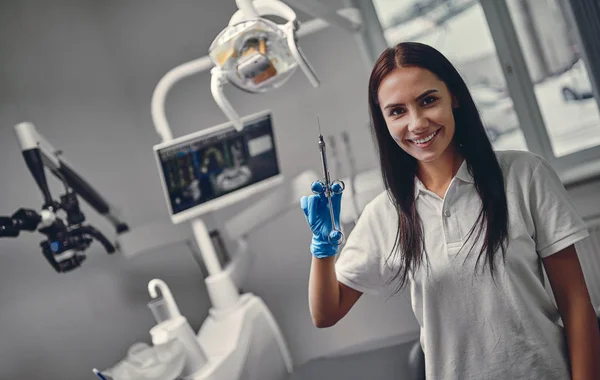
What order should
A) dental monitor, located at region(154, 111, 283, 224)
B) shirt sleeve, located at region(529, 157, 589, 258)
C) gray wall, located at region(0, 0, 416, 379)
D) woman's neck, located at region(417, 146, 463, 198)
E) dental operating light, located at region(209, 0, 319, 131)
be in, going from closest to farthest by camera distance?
1. shirt sleeve, located at region(529, 157, 589, 258)
2. woman's neck, located at region(417, 146, 463, 198)
3. dental operating light, located at region(209, 0, 319, 131)
4. dental monitor, located at region(154, 111, 283, 224)
5. gray wall, located at region(0, 0, 416, 379)

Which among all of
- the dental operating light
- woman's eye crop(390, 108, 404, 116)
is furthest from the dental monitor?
woman's eye crop(390, 108, 404, 116)

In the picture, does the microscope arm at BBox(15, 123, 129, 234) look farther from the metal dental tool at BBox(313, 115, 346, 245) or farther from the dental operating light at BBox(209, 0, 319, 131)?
the metal dental tool at BBox(313, 115, 346, 245)

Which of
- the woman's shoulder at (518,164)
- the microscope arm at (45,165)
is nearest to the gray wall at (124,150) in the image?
the microscope arm at (45,165)

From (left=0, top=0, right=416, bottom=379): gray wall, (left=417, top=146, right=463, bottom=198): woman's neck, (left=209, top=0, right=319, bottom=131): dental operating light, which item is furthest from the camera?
(left=0, top=0, right=416, bottom=379): gray wall

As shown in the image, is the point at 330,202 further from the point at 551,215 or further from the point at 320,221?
the point at 551,215

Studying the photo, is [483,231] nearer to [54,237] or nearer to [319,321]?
[319,321]

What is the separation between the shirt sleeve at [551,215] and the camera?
3.59ft

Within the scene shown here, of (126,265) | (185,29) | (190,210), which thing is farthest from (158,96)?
(126,265)

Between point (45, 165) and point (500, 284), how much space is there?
4.69 feet

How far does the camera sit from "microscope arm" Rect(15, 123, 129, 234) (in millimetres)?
1697

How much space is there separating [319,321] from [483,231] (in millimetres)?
424

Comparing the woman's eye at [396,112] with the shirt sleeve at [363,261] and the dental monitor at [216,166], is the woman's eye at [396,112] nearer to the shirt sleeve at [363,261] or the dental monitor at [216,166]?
the shirt sleeve at [363,261]

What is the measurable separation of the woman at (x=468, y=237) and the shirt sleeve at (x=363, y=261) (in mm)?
54

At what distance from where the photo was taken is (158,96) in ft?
6.17
